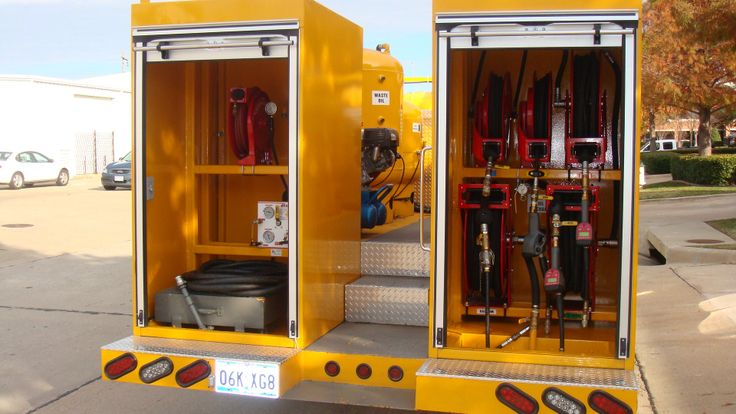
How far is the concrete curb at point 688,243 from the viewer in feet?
34.9

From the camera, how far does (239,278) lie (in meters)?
4.76

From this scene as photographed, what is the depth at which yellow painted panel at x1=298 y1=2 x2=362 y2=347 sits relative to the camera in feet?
14.3

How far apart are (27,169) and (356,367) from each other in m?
26.0

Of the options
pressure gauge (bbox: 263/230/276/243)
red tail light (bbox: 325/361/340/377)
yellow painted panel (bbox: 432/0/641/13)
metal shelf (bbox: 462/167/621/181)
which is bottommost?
red tail light (bbox: 325/361/340/377)

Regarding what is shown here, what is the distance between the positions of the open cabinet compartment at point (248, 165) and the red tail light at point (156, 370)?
1.30 feet

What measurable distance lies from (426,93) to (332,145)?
4.55 m

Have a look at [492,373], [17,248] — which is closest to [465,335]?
[492,373]

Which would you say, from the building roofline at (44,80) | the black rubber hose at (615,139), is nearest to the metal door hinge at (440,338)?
the black rubber hose at (615,139)

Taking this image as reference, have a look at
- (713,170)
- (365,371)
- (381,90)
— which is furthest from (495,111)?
(713,170)

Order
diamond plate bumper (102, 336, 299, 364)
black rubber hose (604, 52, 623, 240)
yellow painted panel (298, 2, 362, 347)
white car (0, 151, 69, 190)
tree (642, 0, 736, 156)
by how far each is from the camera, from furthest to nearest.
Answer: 1. white car (0, 151, 69, 190)
2. tree (642, 0, 736, 156)
3. black rubber hose (604, 52, 623, 240)
4. yellow painted panel (298, 2, 362, 347)
5. diamond plate bumper (102, 336, 299, 364)

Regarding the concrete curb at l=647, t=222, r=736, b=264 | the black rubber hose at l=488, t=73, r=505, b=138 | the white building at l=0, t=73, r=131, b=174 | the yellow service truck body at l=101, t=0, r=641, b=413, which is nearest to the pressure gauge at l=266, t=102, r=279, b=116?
the yellow service truck body at l=101, t=0, r=641, b=413

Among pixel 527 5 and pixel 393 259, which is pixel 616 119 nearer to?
pixel 527 5

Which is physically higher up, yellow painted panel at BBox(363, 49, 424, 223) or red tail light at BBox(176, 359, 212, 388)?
yellow painted panel at BBox(363, 49, 424, 223)

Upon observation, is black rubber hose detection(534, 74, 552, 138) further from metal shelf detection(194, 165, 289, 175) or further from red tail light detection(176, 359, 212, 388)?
red tail light detection(176, 359, 212, 388)
